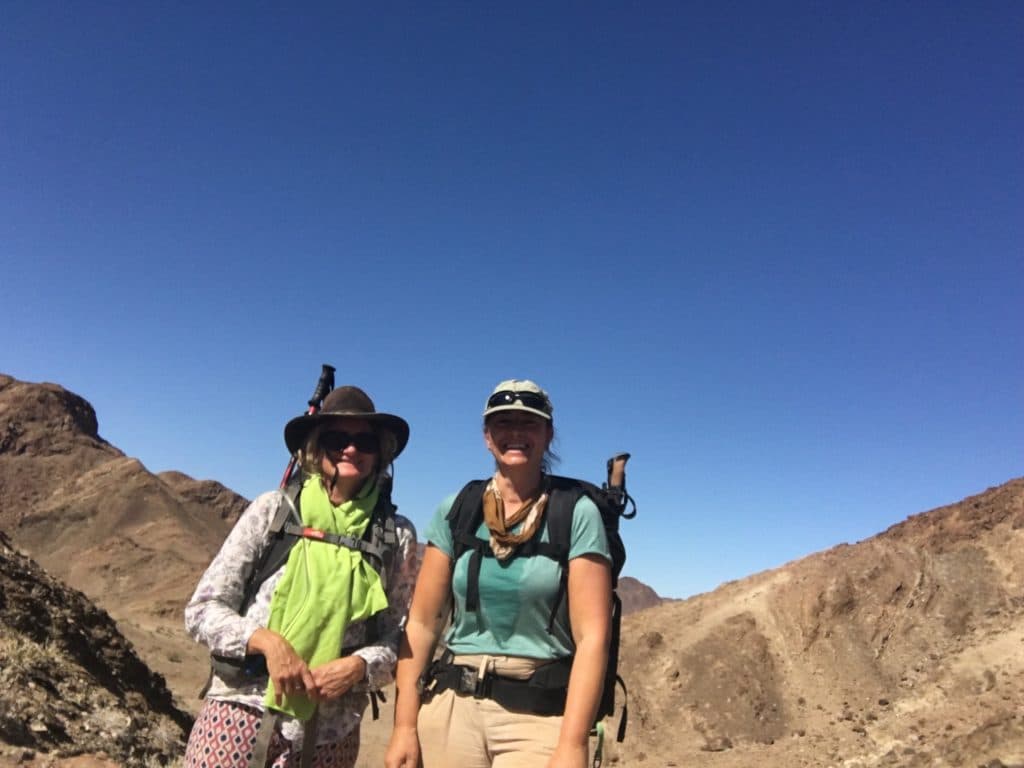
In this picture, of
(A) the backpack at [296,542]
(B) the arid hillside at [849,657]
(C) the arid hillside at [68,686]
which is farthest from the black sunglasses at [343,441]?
(B) the arid hillside at [849,657]

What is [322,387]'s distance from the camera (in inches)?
149

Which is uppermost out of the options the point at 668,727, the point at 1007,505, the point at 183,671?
the point at 1007,505

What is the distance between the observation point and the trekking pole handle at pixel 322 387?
3.66 metres

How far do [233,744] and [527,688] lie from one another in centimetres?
118

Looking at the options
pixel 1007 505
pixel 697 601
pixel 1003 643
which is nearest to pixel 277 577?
pixel 1003 643

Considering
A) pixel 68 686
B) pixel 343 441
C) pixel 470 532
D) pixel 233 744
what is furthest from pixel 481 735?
pixel 68 686

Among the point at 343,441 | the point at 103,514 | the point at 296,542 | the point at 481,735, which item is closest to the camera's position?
the point at 481,735

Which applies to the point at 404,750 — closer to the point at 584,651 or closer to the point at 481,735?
the point at 481,735

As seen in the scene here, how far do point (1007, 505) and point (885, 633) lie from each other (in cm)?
978

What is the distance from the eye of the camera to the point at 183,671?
1009 inches

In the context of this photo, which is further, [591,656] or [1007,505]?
[1007,505]

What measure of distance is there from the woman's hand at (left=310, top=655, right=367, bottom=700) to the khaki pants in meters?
0.37

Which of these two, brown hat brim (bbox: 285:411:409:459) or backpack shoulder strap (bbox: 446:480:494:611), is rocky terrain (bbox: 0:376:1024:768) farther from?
backpack shoulder strap (bbox: 446:480:494:611)

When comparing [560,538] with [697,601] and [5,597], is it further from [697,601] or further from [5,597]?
[697,601]
